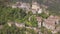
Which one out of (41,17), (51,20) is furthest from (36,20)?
(51,20)

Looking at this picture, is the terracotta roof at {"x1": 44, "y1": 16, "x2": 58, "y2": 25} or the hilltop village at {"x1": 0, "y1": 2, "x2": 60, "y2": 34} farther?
the terracotta roof at {"x1": 44, "y1": 16, "x2": 58, "y2": 25}

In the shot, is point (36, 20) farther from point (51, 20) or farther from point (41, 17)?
point (51, 20)

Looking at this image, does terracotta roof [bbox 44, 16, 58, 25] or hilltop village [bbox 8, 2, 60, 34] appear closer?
hilltop village [bbox 8, 2, 60, 34]

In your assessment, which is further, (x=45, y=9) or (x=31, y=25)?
(x=45, y=9)

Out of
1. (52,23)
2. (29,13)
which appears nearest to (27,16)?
(29,13)

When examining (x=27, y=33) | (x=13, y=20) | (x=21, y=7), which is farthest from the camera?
(x=21, y=7)

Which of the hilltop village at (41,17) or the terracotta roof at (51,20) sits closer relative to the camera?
the hilltop village at (41,17)

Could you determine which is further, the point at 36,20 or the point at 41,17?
the point at 41,17

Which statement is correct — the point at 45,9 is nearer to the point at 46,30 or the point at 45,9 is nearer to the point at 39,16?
the point at 39,16
